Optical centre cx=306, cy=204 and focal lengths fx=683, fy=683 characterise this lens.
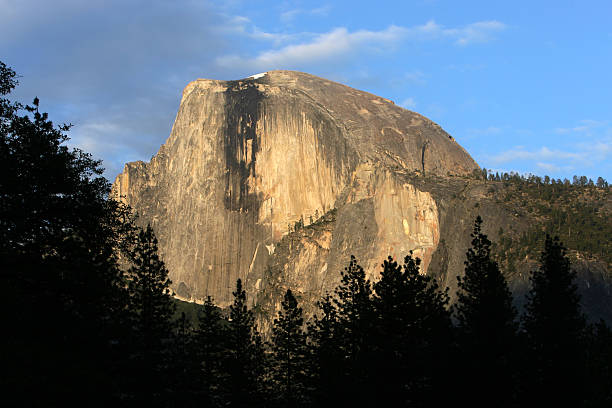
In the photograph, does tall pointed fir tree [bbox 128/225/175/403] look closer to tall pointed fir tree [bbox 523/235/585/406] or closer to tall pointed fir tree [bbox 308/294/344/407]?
tall pointed fir tree [bbox 308/294/344/407]

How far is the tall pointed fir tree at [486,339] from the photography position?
43094 mm

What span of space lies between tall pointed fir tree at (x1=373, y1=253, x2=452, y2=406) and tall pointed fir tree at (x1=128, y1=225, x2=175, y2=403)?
13566 mm

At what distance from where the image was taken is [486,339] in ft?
151

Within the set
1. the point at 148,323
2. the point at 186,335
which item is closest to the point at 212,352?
the point at 186,335

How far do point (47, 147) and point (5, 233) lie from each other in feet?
15.7

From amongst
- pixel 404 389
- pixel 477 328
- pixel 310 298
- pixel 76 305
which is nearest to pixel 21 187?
pixel 76 305

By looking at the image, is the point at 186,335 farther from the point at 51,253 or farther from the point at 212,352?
the point at 51,253

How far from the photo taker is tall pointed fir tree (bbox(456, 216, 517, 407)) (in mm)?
43094

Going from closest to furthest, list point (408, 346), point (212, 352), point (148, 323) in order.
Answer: point (408, 346)
point (148, 323)
point (212, 352)

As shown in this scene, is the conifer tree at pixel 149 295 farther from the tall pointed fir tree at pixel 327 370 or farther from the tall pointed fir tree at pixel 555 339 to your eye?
the tall pointed fir tree at pixel 555 339

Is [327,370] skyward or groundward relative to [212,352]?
groundward

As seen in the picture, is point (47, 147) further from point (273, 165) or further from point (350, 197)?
point (273, 165)

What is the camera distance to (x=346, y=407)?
159ft

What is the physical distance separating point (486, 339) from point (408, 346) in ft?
21.7
